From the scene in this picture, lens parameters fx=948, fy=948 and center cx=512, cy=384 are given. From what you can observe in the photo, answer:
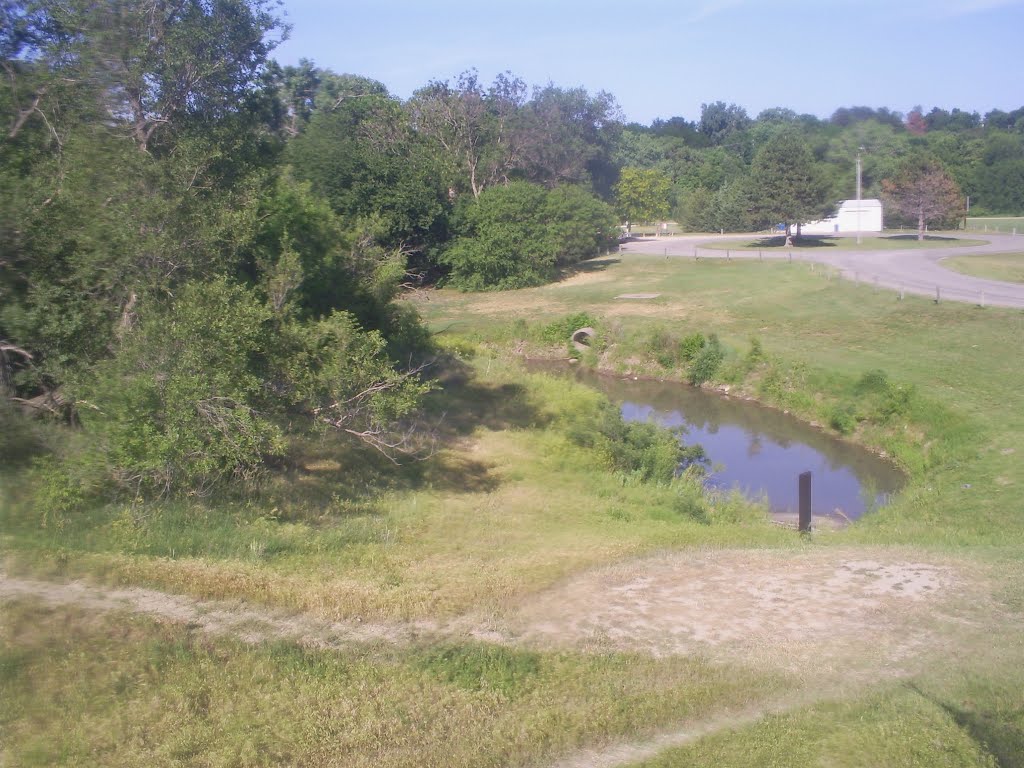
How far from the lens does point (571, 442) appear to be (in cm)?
2138

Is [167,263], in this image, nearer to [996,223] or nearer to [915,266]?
[915,266]

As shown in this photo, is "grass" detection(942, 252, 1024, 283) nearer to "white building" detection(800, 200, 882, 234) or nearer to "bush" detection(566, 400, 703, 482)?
"white building" detection(800, 200, 882, 234)

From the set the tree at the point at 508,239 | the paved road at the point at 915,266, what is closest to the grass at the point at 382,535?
the paved road at the point at 915,266

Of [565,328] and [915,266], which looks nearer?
[565,328]

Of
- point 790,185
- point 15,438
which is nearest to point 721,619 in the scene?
point 15,438

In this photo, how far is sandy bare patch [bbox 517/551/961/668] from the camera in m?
8.45

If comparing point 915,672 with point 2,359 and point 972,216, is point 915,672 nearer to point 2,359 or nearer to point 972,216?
point 2,359

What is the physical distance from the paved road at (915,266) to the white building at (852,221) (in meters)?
9.30

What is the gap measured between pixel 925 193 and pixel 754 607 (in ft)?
216

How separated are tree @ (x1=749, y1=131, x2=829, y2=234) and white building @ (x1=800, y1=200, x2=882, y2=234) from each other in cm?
1588

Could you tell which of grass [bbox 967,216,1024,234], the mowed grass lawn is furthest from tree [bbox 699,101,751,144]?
the mowed grass lawn

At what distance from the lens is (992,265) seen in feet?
156

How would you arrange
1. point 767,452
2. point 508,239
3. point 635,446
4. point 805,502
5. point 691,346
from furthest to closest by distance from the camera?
1. point 508,239
2. point 691,346
3. point 767,452
4. point 635,446
5. point 805,502

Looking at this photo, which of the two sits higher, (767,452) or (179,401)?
(179,401)
